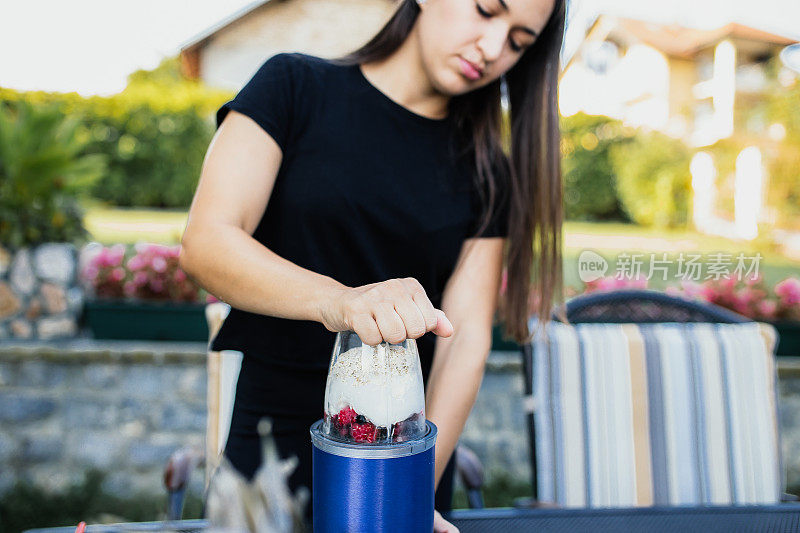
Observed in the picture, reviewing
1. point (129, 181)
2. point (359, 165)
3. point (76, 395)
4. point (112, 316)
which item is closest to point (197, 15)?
point (112, 316)

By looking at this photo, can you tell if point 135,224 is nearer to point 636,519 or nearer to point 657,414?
point 657,414

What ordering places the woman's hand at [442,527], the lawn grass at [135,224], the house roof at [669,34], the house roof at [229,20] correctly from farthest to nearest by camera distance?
the house roof at [669,34], the lawn grass at [135,224], the house roof at [229,20], the woman's hand at [442,527]

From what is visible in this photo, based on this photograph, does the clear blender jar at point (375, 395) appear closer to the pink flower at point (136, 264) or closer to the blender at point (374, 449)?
the blender at point (374, 449)

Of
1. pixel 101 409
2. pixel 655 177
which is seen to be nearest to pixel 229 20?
pixel 101 409

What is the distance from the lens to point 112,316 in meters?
3.37

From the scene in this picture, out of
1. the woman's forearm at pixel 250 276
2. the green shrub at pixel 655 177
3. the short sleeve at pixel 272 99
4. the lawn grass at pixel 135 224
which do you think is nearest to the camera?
the woman's forearm at pixel 250 276

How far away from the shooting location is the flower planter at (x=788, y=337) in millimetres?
3537

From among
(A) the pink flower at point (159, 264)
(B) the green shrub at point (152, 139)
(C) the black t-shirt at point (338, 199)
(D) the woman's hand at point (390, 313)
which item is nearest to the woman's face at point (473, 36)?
(C) the black t-shirt at point (338, 199)

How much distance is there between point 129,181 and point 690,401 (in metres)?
10.7

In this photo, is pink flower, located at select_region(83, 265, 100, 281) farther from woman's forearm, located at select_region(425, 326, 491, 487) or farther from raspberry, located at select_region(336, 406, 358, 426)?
raspberry, located at select_region(336, 406, 358, 426)

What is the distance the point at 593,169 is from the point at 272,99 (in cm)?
1207

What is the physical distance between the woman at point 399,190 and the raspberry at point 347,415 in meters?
0.36

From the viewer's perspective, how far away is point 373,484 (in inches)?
26.5

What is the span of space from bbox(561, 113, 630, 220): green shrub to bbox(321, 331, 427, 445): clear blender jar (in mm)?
11507
